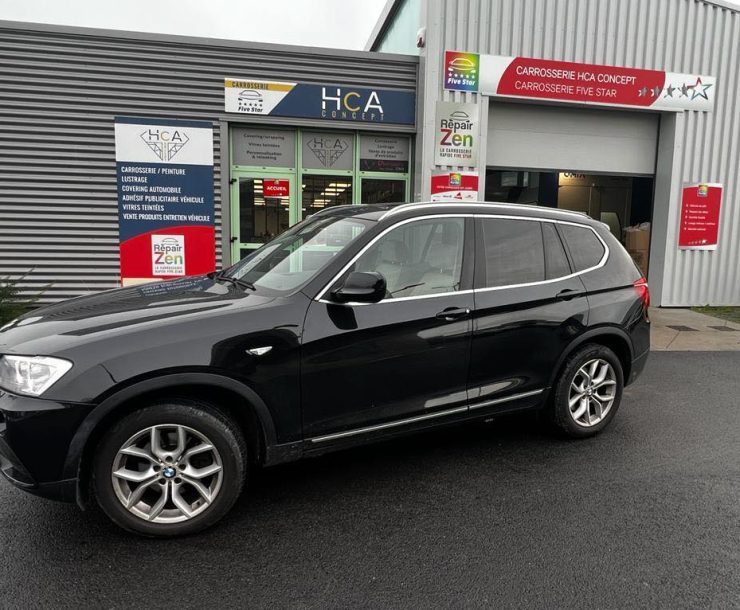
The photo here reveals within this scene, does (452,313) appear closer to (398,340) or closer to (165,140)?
(398,340)

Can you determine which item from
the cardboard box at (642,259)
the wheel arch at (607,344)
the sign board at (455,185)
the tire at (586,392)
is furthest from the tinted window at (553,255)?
the cardboard box at (642,259)

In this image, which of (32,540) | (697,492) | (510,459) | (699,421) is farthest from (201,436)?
(699,421)

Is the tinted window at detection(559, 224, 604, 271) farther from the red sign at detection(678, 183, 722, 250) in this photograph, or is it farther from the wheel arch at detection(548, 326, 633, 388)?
the red sign at detection(678, 183, 722, 250)

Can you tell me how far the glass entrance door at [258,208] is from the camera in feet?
32.2

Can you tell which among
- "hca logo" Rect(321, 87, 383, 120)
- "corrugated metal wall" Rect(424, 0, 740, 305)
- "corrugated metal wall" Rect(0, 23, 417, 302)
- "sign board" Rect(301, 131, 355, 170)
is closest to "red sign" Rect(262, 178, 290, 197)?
"sign board" Rect(301, 131, 355, 170)

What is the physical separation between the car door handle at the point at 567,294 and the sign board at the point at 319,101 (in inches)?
264

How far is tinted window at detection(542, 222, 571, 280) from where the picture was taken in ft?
13.4

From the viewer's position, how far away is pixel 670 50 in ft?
34.7

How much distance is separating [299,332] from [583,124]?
31.7ft

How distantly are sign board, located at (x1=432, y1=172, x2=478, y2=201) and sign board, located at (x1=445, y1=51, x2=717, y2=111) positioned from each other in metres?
1.46

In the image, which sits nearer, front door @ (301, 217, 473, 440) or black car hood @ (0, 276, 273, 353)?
black car hood @ (0, 276, 273, 353)

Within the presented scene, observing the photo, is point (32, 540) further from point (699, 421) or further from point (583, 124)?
point (583, 124)

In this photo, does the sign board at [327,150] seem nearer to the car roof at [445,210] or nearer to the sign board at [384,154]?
the sign board at [384,154]

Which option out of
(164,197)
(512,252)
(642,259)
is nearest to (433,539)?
(512,252)
